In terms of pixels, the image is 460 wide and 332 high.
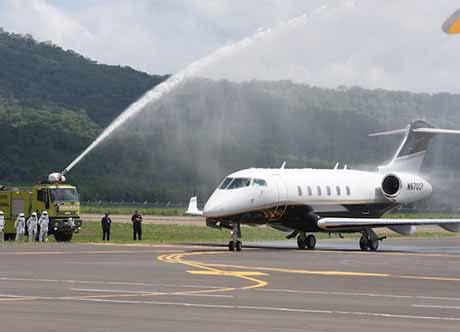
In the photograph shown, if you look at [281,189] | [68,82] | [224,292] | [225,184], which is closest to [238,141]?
[281,189]

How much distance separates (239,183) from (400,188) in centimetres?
929

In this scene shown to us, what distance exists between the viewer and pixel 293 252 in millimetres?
43000

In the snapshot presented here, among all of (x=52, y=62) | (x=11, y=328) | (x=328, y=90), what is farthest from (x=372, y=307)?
(x=52, y=62)

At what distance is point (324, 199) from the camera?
154 ft

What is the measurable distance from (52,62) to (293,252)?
385 feet

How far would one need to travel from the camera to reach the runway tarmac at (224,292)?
704 inches

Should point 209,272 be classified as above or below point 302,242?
below

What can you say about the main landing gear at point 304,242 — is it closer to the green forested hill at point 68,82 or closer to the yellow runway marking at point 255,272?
the yellow runway marking at point 255,272

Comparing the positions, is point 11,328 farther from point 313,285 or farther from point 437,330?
point 313,285

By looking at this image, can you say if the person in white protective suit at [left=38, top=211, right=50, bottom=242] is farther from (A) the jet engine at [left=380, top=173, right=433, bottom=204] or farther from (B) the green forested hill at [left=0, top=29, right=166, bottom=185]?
(B) the green forested hill at [left=0, top=29, right=166, bottom=185]

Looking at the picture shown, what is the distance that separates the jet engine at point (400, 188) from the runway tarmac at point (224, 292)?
10299mm

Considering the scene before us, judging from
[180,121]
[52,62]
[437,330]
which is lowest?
[437,330]

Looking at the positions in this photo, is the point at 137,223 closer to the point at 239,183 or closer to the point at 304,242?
the point at 304,242

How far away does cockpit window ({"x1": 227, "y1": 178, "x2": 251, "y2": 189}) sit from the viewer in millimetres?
43656
